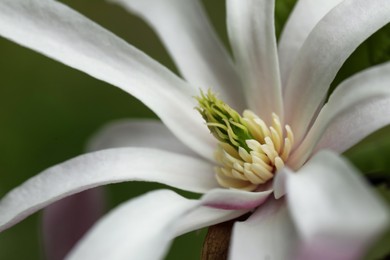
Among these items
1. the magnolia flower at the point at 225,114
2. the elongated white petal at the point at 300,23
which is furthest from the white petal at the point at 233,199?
the elongated white petal at the point at 300,23

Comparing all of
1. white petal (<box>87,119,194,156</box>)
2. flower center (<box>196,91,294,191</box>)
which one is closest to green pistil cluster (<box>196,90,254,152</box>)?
flower center (<box>196,91,294,191</box>)

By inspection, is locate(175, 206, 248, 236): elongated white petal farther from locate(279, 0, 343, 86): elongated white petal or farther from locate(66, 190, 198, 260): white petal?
locate(279, 0, 343, 86): elongated white petal

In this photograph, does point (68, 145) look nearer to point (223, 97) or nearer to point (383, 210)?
point (223, 97)

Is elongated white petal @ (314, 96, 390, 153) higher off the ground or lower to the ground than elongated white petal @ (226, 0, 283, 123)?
lower

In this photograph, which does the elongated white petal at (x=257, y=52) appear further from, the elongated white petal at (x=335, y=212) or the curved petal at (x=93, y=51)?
the elongated white petal at (x=335, y=212)

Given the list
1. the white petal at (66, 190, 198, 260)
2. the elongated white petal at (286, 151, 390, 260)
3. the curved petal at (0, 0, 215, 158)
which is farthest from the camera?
the curved petal at (0, 0, 215, 158)

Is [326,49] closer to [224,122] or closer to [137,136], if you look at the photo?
[224,122]

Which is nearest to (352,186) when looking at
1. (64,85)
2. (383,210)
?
(383,210)

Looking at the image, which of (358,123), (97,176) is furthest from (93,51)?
(358,123)
